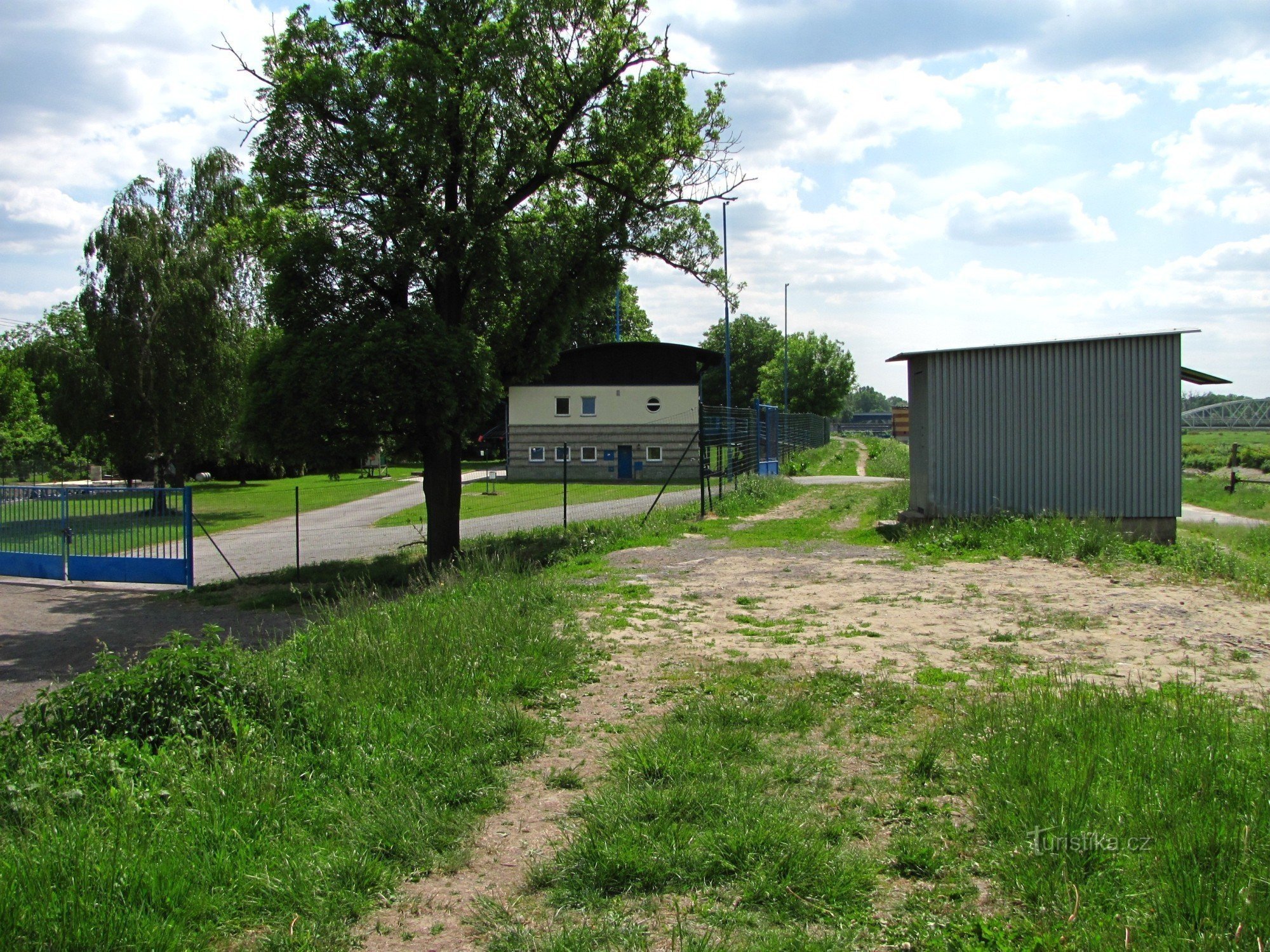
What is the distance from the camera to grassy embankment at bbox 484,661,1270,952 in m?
3.56

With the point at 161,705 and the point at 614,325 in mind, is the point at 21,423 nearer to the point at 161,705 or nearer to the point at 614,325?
the point at 614,325

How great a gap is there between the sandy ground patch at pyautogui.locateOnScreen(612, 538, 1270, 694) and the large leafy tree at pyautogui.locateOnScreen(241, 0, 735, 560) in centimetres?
483

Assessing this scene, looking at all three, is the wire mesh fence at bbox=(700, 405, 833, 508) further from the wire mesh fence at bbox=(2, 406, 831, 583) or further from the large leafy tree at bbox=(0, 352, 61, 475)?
the large leafy tree at bbox=(0, 352, 61, 475)

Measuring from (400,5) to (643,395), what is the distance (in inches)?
1113

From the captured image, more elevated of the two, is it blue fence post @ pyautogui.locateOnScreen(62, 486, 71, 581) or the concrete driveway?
blue fence post @ pyautogui.locateOnScreen(62, 486, 71, 581)

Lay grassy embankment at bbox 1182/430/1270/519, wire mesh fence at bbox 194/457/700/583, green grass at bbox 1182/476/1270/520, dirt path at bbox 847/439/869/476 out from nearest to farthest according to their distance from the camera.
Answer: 1. wire mesh fence at bbox 194/457/700/583
2. green grass at bbox 1182/476/1270/520
3. grassy embankment at bbox 1182/430/1270/519
4. dirt path at bbox 847/439/869/476

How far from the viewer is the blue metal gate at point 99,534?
52.7 ft

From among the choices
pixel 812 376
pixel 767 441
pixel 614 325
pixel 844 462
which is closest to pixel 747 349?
pixel 812 376

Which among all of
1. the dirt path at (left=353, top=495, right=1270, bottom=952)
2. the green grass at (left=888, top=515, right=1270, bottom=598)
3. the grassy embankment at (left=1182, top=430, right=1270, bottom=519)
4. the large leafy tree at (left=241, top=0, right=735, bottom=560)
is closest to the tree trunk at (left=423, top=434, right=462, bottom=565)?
the large leafy tree at (left=241, top=0, right=735, bottom=560)

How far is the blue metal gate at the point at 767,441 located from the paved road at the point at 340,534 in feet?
9.93

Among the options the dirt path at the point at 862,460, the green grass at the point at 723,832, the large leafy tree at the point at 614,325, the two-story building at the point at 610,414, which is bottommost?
the green grass at the point at 723,832

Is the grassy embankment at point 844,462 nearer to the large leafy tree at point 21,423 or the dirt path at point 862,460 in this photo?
the dirt path at point 862,460

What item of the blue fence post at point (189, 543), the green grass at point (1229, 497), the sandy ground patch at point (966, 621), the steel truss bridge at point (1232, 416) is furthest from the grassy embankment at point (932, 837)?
the steel truss bridge at point (1232, 416)

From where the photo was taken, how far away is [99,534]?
16.6 metres
